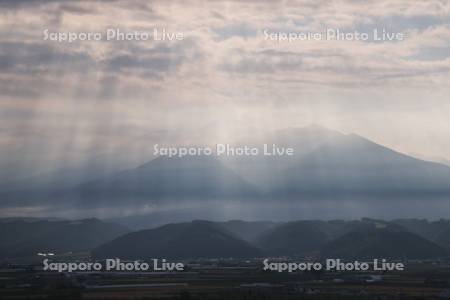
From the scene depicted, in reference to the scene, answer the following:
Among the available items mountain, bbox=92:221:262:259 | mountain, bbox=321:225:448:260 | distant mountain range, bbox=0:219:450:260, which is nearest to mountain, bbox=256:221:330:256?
distant mountain range, bbox=0:219:450:260

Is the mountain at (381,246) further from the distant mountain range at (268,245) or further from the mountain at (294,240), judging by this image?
the mountain at (294,240)

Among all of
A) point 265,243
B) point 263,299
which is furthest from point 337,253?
point 263,299

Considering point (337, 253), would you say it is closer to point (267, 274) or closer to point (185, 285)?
point (267, 274)

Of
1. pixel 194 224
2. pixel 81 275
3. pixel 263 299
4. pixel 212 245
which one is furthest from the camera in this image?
pixel 194 224

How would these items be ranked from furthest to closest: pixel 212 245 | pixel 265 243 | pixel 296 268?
pixel 265 243 → pixel 212 245 → pixel 296 268

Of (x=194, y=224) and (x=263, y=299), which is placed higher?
(x=194, y=224)

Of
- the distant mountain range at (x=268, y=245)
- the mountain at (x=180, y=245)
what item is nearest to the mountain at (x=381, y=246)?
the distant mountain range at (x=268, y=245)

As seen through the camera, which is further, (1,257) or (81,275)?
(1,257)
